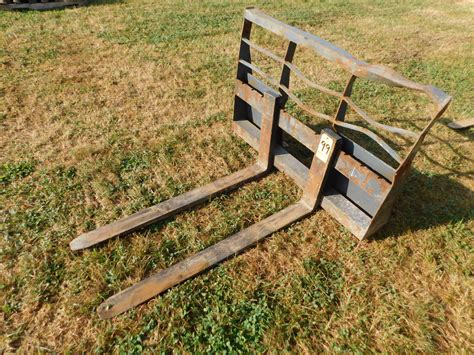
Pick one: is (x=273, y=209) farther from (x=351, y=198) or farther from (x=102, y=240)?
(x=102, y=240)

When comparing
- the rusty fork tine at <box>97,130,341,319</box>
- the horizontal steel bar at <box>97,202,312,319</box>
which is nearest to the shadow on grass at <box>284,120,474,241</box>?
the rusty fork tine at <box>97,130,341,319</box>

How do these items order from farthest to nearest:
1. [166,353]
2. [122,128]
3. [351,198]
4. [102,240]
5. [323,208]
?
[122,128] < [323,208] < [351,198] < [102,240] < [166,353]

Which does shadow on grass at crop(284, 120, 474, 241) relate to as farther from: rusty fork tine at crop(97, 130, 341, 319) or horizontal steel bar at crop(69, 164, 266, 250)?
horizontal steel bar at crop(69, 164, 266, 250)

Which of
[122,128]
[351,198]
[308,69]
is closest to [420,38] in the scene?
[308,69]

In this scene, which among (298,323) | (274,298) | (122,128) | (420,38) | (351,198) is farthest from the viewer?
(420,38)

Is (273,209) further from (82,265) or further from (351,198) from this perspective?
(82,265)

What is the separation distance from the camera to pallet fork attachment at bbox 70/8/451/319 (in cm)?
247

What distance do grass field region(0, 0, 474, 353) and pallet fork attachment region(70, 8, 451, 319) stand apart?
4.3 inches

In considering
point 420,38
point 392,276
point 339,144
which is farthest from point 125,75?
point 420,38

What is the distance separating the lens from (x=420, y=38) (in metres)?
7.88

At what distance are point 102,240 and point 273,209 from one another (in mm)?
1655

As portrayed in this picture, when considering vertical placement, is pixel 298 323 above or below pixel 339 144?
below

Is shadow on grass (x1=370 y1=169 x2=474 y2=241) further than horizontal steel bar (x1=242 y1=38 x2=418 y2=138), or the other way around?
shadow on grass (x1=370 y1=169 x2=474 y2=241)

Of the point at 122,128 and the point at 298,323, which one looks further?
the point at 122,128
